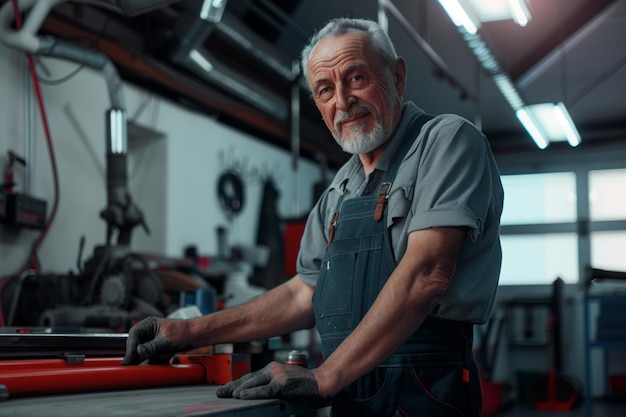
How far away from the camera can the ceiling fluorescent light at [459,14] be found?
4.09m

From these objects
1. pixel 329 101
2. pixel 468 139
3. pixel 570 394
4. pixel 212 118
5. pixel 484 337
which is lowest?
pixel 570 394

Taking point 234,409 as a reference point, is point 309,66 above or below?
above

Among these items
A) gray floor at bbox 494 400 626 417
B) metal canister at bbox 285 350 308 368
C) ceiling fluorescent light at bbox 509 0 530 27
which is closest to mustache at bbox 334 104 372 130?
metal canister at bbox 285 350 308 368

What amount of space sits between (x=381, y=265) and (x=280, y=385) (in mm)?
376

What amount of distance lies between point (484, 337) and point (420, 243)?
6.57 meters

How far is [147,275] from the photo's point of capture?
12.1ft

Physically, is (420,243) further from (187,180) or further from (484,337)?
(484,337)

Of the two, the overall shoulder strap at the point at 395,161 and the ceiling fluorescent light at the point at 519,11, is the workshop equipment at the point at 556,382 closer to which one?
the ceiling fluorescent light at the point at 519,11

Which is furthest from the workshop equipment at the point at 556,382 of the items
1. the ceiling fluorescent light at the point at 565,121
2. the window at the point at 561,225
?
the ceiling fluorescent light at the point at 565,121

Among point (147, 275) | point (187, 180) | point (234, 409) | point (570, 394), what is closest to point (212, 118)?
point (187, 180)

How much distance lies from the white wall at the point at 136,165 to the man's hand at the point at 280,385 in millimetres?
3217

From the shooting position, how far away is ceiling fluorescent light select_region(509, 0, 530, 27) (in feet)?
13.3

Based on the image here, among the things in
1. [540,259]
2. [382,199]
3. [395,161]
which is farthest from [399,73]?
[540,259]

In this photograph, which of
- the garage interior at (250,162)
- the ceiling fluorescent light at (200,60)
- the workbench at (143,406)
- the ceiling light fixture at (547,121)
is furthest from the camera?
the ceiling light fixture at (547,121)
